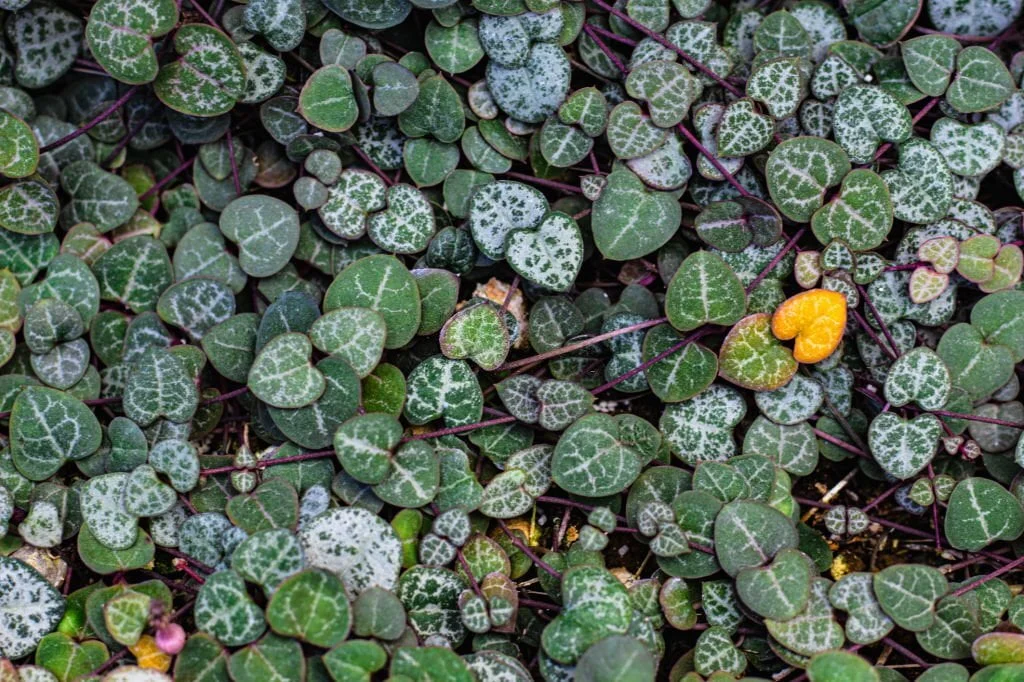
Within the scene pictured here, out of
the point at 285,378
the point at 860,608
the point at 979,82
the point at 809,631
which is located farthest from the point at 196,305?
the point at 979,82

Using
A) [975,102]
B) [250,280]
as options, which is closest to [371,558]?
[250,280]

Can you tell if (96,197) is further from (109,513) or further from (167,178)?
(109,513)

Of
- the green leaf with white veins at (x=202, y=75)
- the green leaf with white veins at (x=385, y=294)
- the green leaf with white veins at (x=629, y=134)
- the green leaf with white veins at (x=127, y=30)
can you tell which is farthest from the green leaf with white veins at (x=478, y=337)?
the green leaf with white veins at (x=127, y=30)

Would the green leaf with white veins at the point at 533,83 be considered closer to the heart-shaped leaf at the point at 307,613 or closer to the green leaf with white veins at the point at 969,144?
the green leaf with white veins at the point at 969,144

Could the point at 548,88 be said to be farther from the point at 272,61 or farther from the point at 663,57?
the point at 272,61

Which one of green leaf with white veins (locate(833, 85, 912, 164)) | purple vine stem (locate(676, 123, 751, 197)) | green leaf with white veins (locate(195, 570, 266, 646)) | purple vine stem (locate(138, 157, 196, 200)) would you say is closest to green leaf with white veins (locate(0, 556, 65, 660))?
green leaf with white veins (locate(195, 570, 266, 646))

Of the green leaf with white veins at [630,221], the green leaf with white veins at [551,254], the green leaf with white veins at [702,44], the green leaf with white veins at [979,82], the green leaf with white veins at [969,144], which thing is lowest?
the green leaf with white veins at [551,254]

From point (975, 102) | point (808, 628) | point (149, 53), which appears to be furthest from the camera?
point (975, 102)

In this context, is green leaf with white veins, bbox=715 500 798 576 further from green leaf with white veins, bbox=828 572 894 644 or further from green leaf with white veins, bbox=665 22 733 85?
green leaf with white veins, bbox=665 22 733 85
